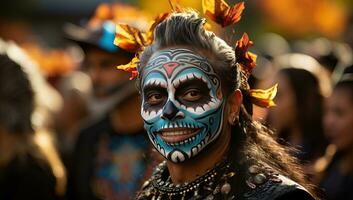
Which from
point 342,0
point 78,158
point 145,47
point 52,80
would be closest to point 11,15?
point 342,0

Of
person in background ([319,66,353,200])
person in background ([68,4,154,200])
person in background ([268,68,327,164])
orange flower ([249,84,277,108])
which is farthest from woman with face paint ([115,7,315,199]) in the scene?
person in background ([268,68,327,164])

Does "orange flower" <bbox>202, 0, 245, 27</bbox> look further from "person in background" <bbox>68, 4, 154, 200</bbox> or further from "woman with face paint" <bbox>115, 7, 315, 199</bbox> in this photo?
"person in background" <bbox>68, 4, 154, 200</bbox>

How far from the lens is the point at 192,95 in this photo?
460 cm

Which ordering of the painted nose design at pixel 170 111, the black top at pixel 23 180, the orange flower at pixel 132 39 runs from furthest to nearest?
the black top at pixel 23 180 < the orange flower at pixel 132 39 < the painted nose design at pixel 170 111

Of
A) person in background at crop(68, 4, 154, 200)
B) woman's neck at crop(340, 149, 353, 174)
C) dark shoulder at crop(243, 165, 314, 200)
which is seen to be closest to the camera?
dark shoulder at crop(243, 165, 314, 200)

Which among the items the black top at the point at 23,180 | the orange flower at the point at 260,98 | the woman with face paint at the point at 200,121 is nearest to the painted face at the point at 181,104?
the woman with face paint at the point at 200,121

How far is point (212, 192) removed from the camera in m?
4.50

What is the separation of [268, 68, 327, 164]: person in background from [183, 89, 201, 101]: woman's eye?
111 inches

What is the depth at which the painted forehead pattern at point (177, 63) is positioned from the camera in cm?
461

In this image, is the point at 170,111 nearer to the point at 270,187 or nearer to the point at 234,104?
the point at 234,104

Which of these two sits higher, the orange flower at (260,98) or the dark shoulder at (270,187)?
the orange flower at (260,98)

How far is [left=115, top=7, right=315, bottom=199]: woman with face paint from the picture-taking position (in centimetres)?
453

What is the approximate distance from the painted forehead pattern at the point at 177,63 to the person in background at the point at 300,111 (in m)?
2.81

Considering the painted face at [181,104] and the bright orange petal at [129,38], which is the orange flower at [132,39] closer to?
the bright orange petal at [129,38]
